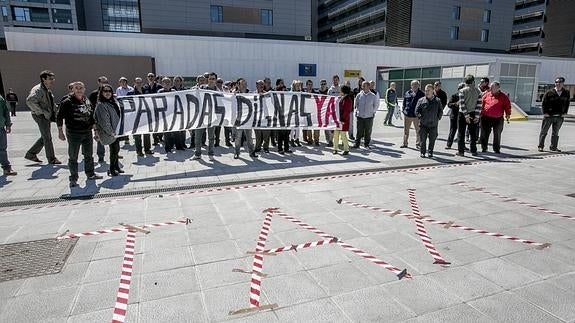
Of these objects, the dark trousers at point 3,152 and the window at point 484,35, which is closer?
the dark trousers at point 3,152

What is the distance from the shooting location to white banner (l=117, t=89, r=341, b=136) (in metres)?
8.47

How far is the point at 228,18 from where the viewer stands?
152ft

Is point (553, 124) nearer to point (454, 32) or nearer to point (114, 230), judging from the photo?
point (114, 230)

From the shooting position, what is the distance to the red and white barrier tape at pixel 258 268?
326cm

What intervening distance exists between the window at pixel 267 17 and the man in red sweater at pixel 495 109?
1653 inches

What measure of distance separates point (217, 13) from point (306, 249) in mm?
47422

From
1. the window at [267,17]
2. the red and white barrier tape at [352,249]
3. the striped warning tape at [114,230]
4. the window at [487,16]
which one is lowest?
the striped warning tape at [114,230]

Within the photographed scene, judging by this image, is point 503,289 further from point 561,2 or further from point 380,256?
→ point 561,2

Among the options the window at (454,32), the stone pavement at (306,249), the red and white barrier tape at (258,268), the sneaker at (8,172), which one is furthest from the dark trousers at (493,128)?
the window at (454,32)

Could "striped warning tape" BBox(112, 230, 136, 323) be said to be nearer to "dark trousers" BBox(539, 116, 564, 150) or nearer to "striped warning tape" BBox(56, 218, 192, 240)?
"striped warning tape" BBox(56, 218, 192, 240)

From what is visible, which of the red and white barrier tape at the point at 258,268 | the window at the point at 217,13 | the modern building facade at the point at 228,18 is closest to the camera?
the red and white barrier tape at the point at 258,268

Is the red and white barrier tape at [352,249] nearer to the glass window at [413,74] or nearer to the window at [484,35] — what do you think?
the glass window at [413,74]

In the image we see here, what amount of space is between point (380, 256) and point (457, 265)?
827mm

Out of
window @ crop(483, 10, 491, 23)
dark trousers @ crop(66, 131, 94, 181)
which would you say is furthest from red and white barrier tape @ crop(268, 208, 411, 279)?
window @ crop(483, 10, 491, 23)
